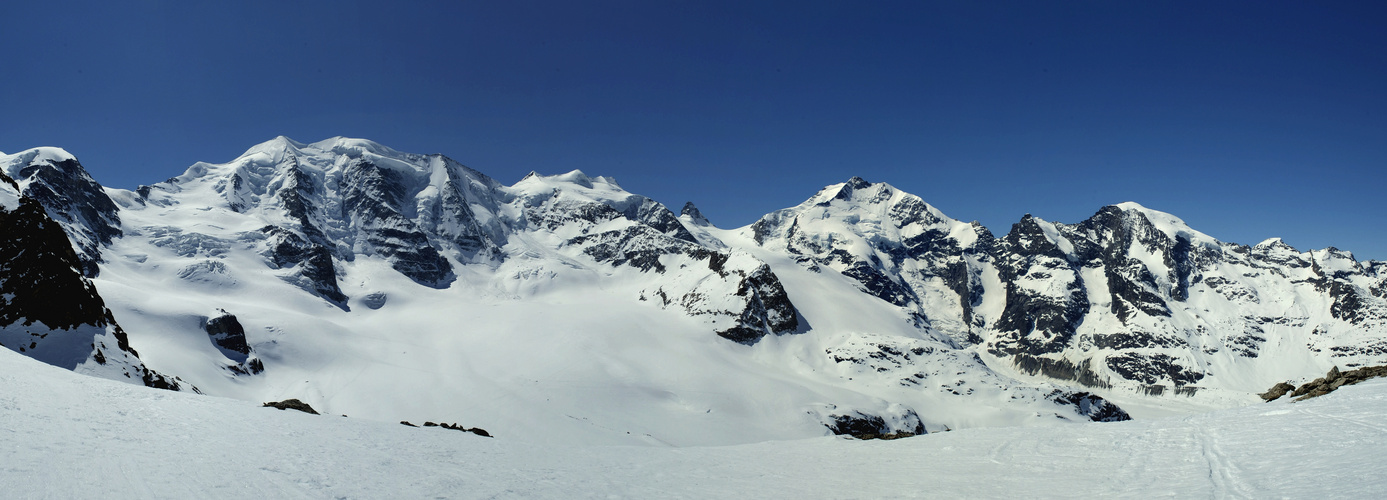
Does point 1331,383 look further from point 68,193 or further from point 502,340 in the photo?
point 68,193

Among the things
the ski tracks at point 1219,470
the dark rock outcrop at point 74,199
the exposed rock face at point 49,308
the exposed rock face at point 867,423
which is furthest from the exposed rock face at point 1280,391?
the dark rock outcrop at point 74,199

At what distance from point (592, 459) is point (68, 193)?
7148 inches

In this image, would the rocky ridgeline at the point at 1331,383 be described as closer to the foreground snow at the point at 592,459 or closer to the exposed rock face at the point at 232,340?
the foreground snow at the point at 592,459

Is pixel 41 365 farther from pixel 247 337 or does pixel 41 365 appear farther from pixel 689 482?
pixel 247 337

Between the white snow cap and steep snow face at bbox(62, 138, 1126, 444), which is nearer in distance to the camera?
steep snow face at bbox(62, 138, 1126, 444)

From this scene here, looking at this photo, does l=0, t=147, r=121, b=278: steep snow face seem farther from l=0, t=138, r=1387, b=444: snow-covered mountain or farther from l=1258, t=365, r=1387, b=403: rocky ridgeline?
l=1258, t=365, r=1387, b=403: rocky ridgeline

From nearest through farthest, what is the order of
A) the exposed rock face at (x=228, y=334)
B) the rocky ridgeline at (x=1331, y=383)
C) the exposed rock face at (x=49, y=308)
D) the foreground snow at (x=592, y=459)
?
1. the foreground snow at (x=592, y=459)
2. the rocky ridgeline at (x=1331, y=383)
3. the exposed rock face at (x=49, y=308)
4. the exposed rock face at (x=228, y=334)

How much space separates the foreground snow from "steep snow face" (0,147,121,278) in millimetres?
143249

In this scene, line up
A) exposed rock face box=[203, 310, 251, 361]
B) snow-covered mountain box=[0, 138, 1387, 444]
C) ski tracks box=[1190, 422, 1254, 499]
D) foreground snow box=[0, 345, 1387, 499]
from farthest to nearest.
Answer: exposed rock face box=[203, 310, 251, 361], snow-covered mountain box=[0, 138, 1387, 444], foreground snow box=[0, 345, 1387, 499], ski tracks box=[1190, 422, 1254, 499]

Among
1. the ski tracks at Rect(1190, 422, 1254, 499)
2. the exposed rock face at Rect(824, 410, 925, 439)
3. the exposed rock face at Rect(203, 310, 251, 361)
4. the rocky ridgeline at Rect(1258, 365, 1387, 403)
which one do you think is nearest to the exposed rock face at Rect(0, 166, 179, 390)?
the ski tracks at Rect(1190, 422, 1254, 499)

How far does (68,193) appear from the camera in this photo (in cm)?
13388

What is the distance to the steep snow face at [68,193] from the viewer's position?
405 ft

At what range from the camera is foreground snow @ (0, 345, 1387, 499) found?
10.2 meters

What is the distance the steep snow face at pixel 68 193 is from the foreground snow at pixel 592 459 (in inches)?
5640
